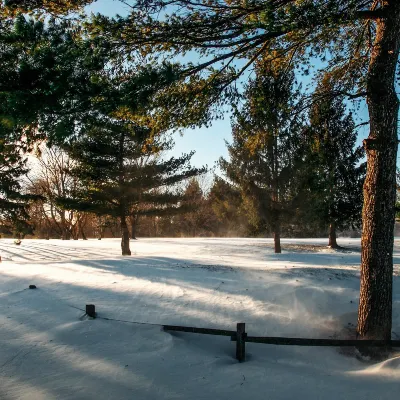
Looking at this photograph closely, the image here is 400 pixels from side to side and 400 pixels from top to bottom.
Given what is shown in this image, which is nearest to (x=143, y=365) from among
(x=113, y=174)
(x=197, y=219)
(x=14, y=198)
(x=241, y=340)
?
(x=241, y=340)

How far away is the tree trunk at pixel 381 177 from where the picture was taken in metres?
5.09

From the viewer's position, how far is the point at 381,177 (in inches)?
201

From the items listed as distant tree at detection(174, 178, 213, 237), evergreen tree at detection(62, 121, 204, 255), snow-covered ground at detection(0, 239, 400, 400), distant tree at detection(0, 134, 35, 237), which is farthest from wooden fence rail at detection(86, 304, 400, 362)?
distant tree at detection(174, 178, 213, 237)

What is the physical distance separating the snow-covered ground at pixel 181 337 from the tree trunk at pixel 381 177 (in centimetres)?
94

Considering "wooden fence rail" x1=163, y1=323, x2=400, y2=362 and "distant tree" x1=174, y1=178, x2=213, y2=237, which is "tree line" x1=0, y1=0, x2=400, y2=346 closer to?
"wooden fence rail" x1=163, y1=323, x2=400, y2=362

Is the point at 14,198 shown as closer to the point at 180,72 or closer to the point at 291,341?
the point at 180,72

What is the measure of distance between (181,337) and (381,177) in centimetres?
459

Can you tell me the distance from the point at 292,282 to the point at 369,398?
15.6ft

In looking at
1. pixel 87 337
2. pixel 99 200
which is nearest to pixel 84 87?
pixel 87 337

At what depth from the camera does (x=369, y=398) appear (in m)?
3.83

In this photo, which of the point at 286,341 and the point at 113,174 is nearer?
the point at 286,341

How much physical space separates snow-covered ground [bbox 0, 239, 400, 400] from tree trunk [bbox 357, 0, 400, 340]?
94cm

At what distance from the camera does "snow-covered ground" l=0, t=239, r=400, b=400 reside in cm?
406

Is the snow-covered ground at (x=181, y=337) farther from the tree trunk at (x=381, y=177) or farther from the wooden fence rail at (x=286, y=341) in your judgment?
the tree trunk at (x=381, y=177)
